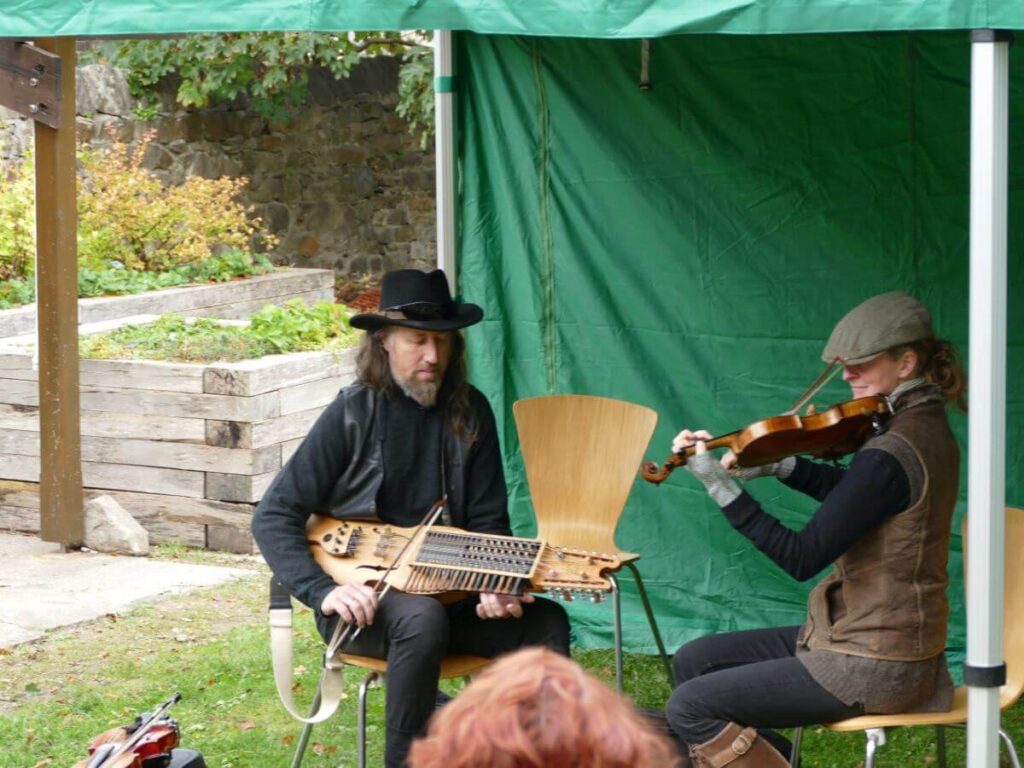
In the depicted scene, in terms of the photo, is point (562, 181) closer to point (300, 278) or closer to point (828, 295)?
point (828, 295)

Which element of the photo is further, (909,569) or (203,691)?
(203,691)

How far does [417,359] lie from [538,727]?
8.16 feet

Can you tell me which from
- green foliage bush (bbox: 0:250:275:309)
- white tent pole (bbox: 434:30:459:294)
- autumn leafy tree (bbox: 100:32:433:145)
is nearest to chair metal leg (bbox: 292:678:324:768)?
white tent pole (bbox: 434:30:459:294)

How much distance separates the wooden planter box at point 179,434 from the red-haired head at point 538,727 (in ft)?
16.3

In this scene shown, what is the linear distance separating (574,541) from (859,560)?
134 centimetres

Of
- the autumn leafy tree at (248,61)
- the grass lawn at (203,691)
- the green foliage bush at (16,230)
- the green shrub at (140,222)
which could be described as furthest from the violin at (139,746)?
the autumn leafy tree at (248,61)

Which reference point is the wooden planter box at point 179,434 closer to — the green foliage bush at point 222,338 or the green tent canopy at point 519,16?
the green foliage bush at point 222,338

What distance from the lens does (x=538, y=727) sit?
1.47 m

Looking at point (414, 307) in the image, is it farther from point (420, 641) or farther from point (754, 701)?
point (754, 701)

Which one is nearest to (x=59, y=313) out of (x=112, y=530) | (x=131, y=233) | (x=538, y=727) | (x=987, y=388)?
(x=112, y=530)

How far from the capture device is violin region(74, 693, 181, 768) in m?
3.10

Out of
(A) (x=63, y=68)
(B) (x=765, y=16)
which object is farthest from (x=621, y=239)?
(A) (x=63, y=68)

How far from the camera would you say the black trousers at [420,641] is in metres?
3.49

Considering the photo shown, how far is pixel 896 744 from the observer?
4398 millimetres
